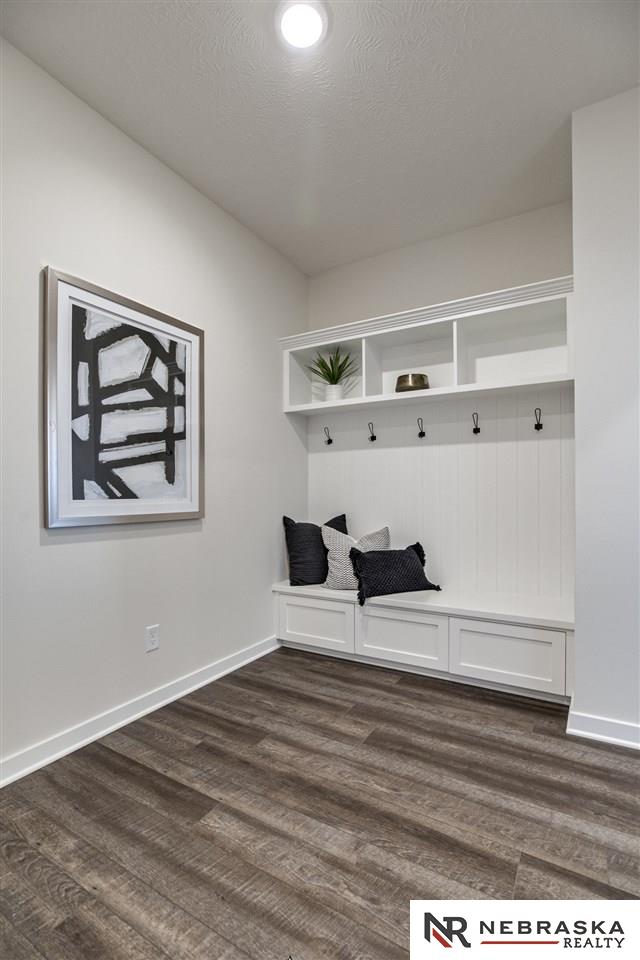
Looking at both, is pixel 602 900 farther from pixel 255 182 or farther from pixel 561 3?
pixel 255 182

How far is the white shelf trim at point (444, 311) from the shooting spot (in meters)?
2.53

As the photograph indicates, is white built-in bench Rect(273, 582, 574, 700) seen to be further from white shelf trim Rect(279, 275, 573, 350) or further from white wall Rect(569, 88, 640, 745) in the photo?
white shelf trim Rect(279, 275, 573, 350)

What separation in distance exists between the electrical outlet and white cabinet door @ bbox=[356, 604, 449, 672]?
118 centimetres

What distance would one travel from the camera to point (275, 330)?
3.38 meters

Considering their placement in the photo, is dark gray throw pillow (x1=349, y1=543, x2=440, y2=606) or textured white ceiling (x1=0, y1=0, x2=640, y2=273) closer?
textured white ceiling (x1=0, y1=0, x2=640, y2=273)

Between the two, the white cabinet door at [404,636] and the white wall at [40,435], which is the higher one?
the white wall at [40,435]

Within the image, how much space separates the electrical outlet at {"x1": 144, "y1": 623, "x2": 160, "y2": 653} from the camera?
2.40 meters

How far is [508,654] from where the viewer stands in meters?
2.55

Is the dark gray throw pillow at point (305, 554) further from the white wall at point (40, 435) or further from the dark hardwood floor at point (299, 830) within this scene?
the dark hardwood floor at point (299, 830)

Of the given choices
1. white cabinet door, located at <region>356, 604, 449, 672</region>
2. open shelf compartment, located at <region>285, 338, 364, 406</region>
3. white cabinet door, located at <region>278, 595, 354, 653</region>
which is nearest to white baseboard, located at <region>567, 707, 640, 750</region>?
white cabinet door, located at <region>356, 604, 449, 672</region>

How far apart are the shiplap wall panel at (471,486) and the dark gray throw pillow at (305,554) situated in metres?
0.31

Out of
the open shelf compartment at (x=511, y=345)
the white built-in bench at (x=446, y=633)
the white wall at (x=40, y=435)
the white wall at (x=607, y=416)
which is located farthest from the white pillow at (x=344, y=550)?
the white wall at (x=607, y=416)

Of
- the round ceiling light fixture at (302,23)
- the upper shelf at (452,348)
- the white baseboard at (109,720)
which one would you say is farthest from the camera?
the upper shelf at (452,348)

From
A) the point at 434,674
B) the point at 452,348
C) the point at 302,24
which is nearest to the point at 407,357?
the point at 452,348
